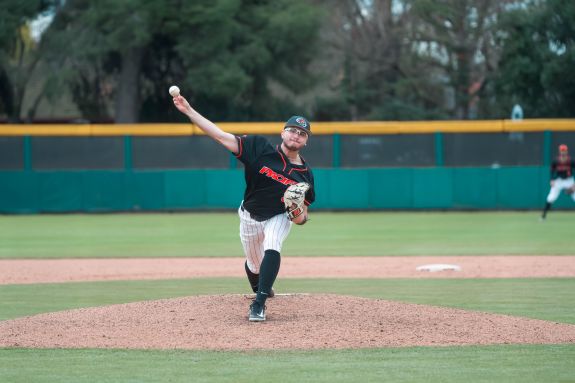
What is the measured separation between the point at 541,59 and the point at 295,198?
2395 cm

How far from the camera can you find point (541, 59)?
29516 millimetres

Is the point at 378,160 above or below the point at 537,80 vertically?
below

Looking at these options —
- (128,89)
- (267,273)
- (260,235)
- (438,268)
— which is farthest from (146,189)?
(267,273)

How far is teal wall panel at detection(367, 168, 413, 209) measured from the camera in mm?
24172

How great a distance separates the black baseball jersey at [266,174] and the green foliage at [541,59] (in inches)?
885

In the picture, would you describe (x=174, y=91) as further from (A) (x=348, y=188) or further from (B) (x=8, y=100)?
(B) (x=8, y=100)

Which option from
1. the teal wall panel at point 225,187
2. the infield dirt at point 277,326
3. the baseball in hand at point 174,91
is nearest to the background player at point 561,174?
the teal wall panel at point 225,187

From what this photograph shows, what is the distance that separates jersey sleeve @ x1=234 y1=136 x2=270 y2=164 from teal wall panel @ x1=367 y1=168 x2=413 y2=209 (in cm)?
1703

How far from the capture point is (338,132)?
24391 mm

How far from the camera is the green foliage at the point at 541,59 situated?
94.1 ft

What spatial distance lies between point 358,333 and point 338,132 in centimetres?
1774

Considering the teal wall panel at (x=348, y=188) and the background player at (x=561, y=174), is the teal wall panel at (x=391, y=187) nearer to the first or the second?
the teal wall panel at (x=348, y=188)

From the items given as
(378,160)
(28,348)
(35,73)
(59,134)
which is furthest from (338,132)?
(28,348)

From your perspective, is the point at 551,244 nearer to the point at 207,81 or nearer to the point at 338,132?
the point at 338,132
